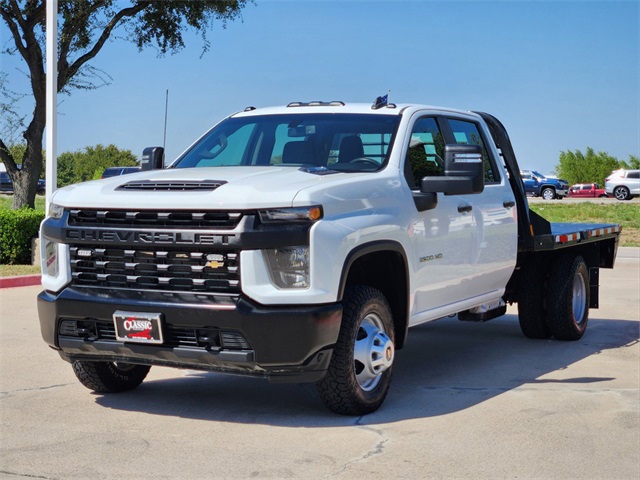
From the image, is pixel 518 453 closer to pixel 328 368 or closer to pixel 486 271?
pixel 328 368

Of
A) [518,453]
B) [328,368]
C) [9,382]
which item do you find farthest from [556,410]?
[9,382]

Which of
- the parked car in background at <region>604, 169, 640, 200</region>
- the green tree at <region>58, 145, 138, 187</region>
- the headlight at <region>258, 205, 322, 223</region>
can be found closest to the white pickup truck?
the headlight at <region>258, 205, 322, 223</region>

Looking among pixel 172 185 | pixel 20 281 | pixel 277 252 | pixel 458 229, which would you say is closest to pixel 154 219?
pixel 172 185

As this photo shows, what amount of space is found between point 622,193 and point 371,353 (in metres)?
52.4

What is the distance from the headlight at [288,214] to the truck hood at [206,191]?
0.04 metres

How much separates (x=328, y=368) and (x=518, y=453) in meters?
1.23

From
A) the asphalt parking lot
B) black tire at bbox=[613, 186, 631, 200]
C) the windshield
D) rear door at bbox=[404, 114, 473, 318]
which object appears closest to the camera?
the asphalt parking lot

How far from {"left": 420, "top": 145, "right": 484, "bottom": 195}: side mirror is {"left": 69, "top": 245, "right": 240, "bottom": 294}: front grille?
1.78 meters

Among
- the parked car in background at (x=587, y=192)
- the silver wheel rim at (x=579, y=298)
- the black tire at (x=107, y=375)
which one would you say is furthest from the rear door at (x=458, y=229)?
the parked car in background at (x=587, y=192)

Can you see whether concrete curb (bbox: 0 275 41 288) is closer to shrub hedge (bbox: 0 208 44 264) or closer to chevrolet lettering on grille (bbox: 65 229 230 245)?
Result: shrub hedge (bbox: 0 208 44 264)

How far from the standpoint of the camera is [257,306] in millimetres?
5770

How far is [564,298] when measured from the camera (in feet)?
31.0

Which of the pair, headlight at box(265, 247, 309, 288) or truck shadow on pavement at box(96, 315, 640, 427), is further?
truck shadow on pavement at box(96, 315, 640, 427)

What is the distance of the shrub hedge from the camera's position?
16422mm
